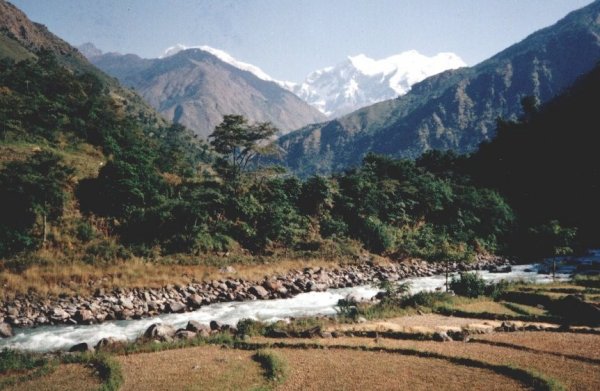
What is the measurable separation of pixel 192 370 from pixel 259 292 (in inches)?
681

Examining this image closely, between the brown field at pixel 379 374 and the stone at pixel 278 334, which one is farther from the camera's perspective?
the stone at pixel 278 334

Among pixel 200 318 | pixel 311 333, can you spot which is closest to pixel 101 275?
pixel 200 318

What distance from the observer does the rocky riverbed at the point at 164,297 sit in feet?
82.2

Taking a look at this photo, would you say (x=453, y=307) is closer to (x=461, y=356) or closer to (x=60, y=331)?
(x=461, y=356)

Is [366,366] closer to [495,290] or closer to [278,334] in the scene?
[278,334]

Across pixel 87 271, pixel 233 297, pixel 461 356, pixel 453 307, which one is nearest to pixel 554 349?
pixel 461 356

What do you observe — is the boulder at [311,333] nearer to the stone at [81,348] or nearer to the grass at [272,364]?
the grass at [272,364]

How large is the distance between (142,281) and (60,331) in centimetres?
863

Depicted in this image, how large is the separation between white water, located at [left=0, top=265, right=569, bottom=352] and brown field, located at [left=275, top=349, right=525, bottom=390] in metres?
9.53

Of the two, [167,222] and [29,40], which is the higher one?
[29,40]

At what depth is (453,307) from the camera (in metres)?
26.0

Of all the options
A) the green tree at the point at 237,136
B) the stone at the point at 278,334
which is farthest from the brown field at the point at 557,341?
the green tree at the point at 237,136

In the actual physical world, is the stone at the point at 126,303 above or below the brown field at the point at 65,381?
above

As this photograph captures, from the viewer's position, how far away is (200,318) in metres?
26.3
